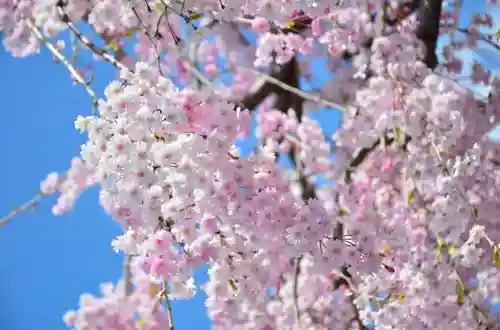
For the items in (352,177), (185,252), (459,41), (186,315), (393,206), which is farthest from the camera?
(186,315)

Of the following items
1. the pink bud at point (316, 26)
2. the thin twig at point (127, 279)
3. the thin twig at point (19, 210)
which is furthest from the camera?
the thin twig at point (127, 279)

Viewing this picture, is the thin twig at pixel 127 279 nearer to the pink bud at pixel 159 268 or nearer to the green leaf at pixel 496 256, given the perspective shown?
the pink bud at pixel 159 268

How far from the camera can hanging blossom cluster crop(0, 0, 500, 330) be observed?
3.42 ft

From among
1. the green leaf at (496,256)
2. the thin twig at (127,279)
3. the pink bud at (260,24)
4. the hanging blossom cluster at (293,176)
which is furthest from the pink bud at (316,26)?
the thin twig at (127,279)

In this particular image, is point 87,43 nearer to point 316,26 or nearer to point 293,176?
point 316,26

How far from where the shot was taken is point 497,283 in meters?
1.44

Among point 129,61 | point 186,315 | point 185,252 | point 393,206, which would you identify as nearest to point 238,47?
point 129,61

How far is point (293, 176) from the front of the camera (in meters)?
2.12

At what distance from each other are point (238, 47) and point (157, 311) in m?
1.18

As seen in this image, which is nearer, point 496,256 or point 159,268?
point 159,268

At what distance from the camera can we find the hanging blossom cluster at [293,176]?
104cm

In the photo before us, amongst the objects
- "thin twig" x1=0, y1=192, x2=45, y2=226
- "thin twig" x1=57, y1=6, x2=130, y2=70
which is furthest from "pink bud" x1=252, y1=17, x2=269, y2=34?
"thin twig" x1=0, y1=192, x2=45, y2=226

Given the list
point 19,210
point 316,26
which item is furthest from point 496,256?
point 19,210

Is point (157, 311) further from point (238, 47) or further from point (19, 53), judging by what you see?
point (238, 47)
